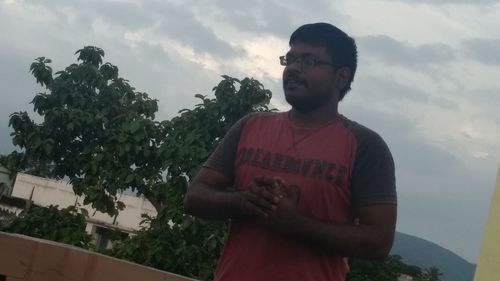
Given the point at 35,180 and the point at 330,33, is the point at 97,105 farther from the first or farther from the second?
the point at 35,180

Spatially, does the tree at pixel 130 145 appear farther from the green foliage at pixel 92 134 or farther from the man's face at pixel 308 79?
the man's face at pixel 308 79

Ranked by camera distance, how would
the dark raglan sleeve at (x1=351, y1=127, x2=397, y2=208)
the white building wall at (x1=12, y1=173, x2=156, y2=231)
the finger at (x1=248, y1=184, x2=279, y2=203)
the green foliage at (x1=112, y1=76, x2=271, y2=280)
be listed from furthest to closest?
the white building wall at (x1=12, y1=173, x2=156, y2=231)
the green foliage at (x1=112, y1=76, x2=271, y2=280)
the dark raglan sleeve at (x1=351, y1=127, x2=397, y2=208)
the finger at (x1=248, y1=184, x2=279, y2=203)

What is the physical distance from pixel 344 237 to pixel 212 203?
1.17 ft

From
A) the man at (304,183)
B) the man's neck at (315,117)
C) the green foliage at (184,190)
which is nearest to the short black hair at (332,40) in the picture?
the man at (304,183)

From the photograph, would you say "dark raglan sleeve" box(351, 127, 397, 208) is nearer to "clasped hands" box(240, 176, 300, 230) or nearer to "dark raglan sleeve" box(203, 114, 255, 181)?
"clasped hands" box(240, 176, 300, 230)

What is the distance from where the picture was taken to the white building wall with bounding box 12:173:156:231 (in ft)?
95.0

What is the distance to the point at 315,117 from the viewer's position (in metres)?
1.93

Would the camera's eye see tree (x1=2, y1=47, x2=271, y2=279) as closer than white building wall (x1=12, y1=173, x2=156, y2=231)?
Yes

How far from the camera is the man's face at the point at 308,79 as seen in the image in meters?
1.90

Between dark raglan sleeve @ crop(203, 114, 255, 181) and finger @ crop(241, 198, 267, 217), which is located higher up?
dark raglan sleeve @ crop(203, 114, 255, 181)

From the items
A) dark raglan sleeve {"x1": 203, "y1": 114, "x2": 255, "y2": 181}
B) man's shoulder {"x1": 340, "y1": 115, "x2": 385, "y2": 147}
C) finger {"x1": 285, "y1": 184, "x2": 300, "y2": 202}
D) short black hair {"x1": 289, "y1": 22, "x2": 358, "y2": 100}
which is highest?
short black hair {"x1": 289, "y1": 22, "x2": 358, "y2": 100}

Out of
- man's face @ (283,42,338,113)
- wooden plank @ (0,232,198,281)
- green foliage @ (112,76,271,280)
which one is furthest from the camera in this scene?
green foliage @ (112,76,271,280)

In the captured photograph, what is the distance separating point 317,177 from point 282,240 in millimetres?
175

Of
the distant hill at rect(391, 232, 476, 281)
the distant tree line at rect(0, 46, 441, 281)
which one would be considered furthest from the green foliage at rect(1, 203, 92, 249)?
the distant hill at rect(391, 232, 476, 281)
